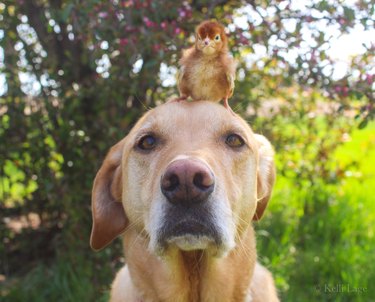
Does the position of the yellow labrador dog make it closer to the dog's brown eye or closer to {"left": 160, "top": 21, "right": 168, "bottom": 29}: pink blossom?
the dog's brown eye

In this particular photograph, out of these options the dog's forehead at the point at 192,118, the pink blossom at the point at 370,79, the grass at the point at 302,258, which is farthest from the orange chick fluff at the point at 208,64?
the grass at the point at 302,258

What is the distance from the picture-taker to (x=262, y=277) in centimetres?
326

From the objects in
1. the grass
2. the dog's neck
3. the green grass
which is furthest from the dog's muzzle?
the green grass

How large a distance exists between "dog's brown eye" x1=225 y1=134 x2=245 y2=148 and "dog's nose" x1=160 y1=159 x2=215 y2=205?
0.56 metres

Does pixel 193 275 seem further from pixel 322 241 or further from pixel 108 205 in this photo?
pixel 322 241

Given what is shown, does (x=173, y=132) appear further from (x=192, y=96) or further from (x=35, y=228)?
(x=35, y=228)

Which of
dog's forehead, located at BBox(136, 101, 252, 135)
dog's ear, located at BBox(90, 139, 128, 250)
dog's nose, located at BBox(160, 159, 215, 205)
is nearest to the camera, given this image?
dog's nose, located at BBox(160, 159, 215, 205)

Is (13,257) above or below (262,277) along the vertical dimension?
below

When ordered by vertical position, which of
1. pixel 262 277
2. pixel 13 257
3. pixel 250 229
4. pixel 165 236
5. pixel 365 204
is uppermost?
pixel 165 236

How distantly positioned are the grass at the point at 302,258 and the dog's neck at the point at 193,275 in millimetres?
1312

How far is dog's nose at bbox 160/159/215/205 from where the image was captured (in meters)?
2.32

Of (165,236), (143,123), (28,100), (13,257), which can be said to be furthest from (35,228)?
(165,236)

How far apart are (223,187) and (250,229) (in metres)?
0.60

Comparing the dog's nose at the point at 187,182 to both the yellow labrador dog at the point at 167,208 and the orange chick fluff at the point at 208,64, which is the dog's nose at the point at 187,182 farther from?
the orange chick fluff at the point at 208,64
